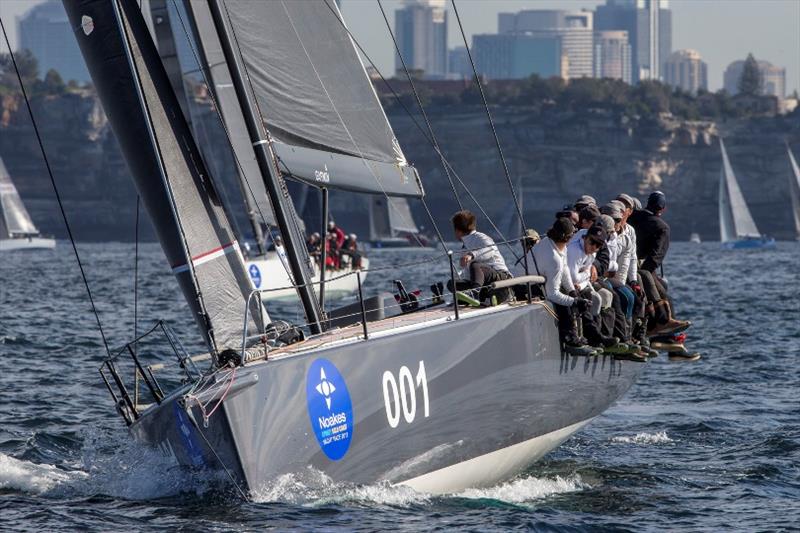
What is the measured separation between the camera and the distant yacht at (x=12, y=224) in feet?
218

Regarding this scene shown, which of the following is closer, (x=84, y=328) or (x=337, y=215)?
(x=84, y=328)

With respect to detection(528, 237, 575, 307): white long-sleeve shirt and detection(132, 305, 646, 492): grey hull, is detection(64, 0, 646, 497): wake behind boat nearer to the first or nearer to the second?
detection(132, 305, 646, 492): grey hull

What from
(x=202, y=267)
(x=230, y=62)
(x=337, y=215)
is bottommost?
(x=337, y=215)

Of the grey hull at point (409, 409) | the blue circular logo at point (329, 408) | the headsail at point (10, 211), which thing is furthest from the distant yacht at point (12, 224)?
the blue circular logo at point (329, 408)

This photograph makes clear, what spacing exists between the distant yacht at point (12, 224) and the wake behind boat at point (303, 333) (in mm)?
58544

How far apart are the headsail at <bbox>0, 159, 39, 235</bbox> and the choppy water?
50404mm

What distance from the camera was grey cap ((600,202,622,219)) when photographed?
31.9 ft

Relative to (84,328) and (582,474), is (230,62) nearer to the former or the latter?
(582,474)

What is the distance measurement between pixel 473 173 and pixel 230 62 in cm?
11515

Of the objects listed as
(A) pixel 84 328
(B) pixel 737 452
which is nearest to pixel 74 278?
(A) pixel 84 328

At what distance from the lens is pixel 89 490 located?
26.7 feet

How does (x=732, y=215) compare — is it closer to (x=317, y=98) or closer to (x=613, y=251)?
(x=613, y=251)

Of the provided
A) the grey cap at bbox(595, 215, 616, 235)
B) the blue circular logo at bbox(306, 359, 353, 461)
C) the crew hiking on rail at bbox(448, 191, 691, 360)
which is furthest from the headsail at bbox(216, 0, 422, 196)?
the blue circular logo at bbox(306, 359, 353, 461)

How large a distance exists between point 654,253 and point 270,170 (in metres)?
3.38
